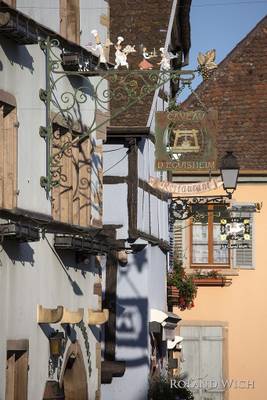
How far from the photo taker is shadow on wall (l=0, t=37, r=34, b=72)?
12.5 metres

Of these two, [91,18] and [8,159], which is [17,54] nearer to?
[8,159]

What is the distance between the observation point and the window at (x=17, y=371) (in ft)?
41.3

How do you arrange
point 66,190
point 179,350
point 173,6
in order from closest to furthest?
point 66,190
point 173,6
point 179,350

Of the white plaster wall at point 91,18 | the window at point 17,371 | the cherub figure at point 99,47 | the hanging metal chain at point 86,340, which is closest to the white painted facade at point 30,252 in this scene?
the window at point 17,371

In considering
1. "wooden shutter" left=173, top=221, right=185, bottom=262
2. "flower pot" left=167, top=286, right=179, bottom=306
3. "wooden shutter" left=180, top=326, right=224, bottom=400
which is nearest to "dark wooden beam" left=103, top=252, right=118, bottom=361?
"flower pot" left=167, top=286, right=179, bottom=306

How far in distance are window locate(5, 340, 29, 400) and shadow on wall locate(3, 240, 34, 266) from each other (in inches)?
32.3

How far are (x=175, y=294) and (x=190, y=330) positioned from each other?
9.67 feet

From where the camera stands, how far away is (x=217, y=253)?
89.9 ft

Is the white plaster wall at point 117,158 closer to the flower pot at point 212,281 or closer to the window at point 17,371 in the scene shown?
the flower pot at point 212,281

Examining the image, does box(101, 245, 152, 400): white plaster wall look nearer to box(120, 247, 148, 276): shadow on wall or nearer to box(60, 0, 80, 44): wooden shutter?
box(120, 247, 148, 276): shadow on wall

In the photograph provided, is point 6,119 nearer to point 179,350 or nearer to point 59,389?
point 59,389

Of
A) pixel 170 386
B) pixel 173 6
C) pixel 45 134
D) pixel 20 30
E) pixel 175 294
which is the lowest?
pixel 170 386

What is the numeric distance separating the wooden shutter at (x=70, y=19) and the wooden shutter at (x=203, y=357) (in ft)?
41.2

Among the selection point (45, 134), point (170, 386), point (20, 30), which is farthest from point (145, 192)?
point (20, 30)
